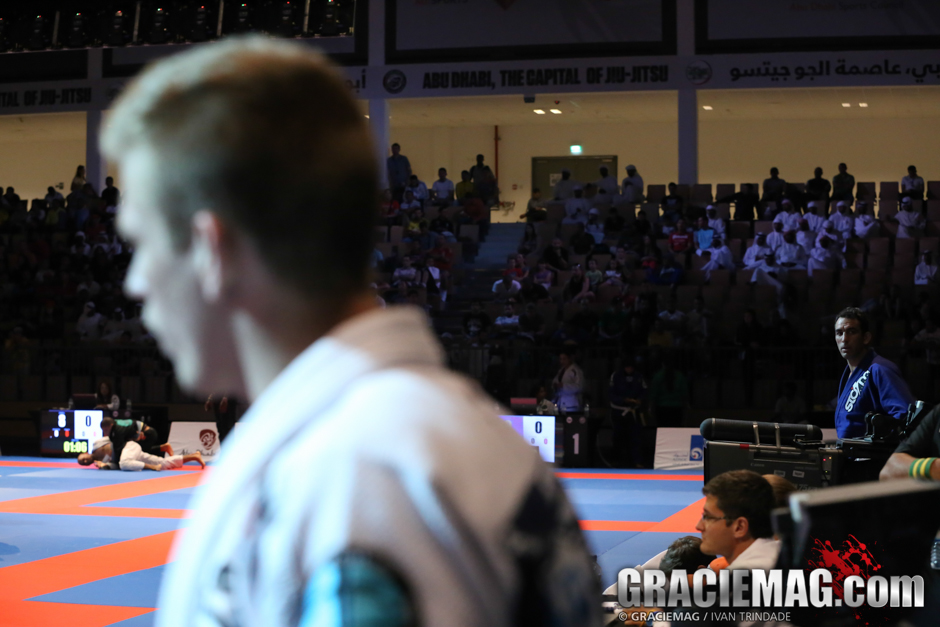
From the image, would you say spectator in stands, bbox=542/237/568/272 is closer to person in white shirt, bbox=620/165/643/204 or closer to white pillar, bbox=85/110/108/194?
person in white shirt, bbox=620/165/643/204

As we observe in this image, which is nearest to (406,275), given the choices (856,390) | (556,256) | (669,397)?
(556,256)

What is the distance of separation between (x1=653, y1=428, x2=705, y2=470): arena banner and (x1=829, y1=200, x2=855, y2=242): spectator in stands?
20.1ft

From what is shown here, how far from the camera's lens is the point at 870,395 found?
20.8 ft

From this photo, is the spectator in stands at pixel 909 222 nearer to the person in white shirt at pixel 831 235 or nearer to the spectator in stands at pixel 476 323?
the person in white shirt at pixel 831 235

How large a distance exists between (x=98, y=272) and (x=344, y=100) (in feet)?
73.4

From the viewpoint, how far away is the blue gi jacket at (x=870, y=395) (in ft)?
20.3

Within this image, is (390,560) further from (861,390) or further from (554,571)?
(861,390)

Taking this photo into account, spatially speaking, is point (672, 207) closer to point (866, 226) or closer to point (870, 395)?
point (866, 226)

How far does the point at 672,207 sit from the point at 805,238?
3027mm

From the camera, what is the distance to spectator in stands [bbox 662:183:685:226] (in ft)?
68.3

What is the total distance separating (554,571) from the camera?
3.13 feet

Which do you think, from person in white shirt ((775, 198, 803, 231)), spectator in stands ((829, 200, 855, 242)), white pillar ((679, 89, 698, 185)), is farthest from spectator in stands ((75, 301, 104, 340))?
spectator in stands ((829, 200, 855, 242))

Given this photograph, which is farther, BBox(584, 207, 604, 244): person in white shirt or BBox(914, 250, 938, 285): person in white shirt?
BBox(584, 207, 604, 244): person in white shirt

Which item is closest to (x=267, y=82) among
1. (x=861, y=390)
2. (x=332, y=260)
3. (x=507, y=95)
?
(x=332, y=260)
